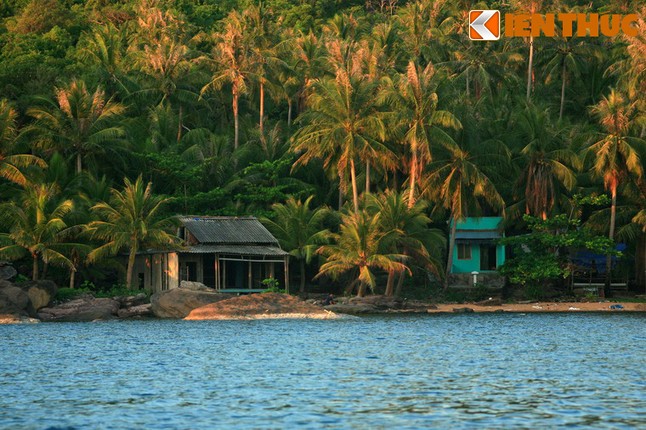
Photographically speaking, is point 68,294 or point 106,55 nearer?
point 68,294

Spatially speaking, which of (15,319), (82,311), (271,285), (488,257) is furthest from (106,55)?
(488,257)

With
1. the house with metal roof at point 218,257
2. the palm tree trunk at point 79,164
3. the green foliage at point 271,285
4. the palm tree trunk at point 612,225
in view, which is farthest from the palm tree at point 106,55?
the palm tree trunk at point 612,225

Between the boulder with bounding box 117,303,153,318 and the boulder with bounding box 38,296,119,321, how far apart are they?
1.14ft

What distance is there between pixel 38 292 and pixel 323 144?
16869 millimetres

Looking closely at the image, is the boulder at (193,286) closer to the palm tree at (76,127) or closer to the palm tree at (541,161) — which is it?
the palm tree at (76,127)

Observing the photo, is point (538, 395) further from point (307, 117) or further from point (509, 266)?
point (307, 117)

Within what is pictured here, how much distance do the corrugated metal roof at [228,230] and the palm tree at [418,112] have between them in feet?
25.8

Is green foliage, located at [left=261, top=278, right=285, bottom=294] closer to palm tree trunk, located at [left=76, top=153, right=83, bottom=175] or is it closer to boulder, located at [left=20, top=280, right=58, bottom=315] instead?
boulder, located at [left=20, top=280, right=58, bottom=315]

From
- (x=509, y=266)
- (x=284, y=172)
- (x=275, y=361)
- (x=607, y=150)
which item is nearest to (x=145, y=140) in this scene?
(x=284, y=172)

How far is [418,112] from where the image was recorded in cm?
5328

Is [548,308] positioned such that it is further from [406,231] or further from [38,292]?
[38,292]

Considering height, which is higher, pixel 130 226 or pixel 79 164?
pixel 79 164

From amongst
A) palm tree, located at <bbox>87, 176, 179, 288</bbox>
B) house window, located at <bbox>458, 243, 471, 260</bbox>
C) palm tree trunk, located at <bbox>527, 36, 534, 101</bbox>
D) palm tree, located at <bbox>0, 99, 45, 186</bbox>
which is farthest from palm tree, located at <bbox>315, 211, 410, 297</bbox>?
palm tree trunk, located at <bbox>527, 36, 534, 101</bbox>

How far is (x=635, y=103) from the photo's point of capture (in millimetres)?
54250
